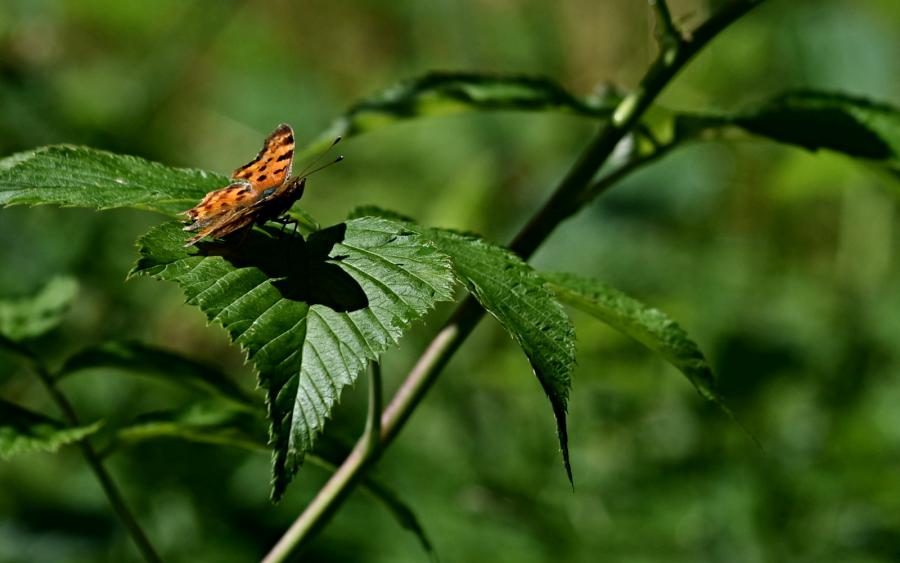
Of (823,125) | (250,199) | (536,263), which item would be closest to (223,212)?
(250,199)

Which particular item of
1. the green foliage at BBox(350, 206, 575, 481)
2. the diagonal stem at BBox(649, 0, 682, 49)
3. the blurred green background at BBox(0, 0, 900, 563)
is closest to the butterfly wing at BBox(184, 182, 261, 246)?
the green foliage at BBox(350, 206, 575, 481)

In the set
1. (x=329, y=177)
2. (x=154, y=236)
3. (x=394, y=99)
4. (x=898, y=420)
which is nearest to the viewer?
(x=154, y=236)

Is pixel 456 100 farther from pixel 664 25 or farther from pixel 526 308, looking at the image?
Result: pixel 526 308

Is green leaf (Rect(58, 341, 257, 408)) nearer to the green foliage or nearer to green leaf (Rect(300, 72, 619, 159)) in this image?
green leaf (Rect(300, 72, 619, 159))

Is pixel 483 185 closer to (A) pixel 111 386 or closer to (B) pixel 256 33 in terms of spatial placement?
(A) pixel 111 386

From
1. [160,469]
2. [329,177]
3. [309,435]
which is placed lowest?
[309,435]

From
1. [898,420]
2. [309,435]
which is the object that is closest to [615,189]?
[898,420]

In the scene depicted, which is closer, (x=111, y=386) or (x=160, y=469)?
(x=160, y=469)

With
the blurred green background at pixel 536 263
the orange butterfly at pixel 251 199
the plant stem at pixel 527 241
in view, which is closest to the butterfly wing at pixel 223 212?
the orange butterfly at pixel 251 199
